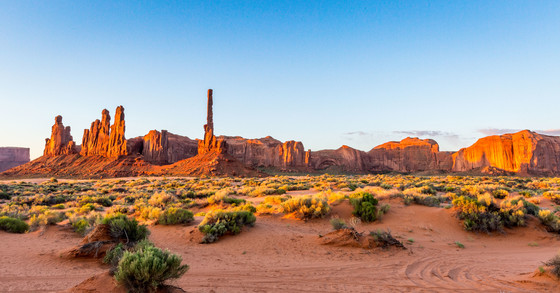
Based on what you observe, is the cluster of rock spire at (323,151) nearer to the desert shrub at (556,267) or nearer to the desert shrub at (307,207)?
the desert shrub at (307,207)

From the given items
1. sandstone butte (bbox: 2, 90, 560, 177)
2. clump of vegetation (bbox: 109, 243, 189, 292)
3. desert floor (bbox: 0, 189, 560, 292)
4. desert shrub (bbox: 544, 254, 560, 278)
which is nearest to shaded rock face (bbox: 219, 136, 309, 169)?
sandstone butte (bbox: 2, 90, 560, 177)

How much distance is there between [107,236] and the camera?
7.42 m

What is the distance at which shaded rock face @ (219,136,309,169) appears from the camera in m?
98.4

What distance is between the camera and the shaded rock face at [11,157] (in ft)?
420

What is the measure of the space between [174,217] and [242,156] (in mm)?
95724

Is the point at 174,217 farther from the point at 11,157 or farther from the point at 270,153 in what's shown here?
the point at 11,157

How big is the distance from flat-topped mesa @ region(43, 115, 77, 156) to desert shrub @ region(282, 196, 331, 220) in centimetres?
9211

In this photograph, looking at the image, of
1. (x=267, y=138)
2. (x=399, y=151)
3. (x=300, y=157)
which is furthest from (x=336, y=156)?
(x=267, y=138)

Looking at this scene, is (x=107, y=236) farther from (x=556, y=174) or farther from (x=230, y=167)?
(x=556, y=174)

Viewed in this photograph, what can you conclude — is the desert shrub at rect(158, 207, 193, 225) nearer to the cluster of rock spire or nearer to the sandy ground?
the sandy ground

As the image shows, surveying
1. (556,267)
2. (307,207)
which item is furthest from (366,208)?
(556,267)

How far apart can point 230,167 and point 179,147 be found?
44.3m

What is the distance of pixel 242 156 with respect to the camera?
348ft

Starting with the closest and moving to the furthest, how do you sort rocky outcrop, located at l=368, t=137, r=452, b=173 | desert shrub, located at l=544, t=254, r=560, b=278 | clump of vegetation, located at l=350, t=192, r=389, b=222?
desert shrub, located at l=544, t=254, r=560, b=278
clump of vegetation, located at l=350, t=192, r=389, b=222
rocky outcrop, located at l=368, t=137, r=452, b=173
